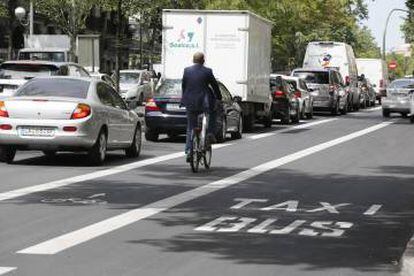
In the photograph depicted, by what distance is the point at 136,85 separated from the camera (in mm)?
43844

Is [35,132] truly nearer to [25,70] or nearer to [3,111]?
[3,111]

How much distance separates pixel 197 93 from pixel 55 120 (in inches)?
90.7

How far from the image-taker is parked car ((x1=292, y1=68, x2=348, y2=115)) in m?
40.4

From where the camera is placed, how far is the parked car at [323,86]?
132ft

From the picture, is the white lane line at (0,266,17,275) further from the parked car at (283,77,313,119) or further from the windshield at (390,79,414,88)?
the windshield at (390,79,414,88)

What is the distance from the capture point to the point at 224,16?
26703 mm

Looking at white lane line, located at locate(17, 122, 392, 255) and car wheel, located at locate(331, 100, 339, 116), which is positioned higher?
white lane line, located at locate(17, 122, 392, 255)

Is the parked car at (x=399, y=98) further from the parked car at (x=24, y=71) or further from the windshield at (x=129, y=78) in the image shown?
the parked car at (x=24, y=71)

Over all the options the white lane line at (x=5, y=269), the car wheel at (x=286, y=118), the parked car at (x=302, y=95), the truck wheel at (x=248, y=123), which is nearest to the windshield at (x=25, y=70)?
the truck wheel at (x=248, y=123)

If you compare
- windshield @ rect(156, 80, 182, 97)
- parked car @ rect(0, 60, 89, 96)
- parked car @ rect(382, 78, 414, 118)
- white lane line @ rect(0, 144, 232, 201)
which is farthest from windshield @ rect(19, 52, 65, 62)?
white lane line @ rect(0, 144, 232, 201)

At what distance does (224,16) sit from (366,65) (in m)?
39.4

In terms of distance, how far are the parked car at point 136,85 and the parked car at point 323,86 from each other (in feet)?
22.8

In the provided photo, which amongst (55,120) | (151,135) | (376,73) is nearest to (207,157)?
(55,120)

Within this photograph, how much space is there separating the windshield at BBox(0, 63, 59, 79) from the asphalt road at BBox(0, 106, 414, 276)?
6509 mm
